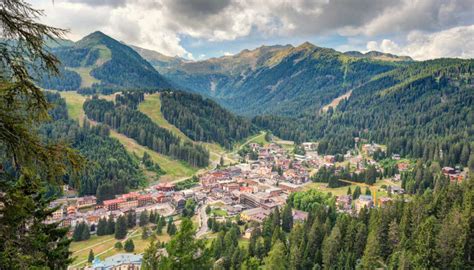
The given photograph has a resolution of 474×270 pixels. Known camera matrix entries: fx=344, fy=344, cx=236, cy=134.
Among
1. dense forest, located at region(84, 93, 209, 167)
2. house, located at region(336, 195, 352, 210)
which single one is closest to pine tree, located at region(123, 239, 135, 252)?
house, located at region(336, 195, 352, 210)

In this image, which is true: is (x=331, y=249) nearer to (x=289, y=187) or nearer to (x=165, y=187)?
(x=289, y=187)

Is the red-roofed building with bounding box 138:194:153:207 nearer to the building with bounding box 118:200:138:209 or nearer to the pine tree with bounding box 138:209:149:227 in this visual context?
the building with bounding box 118:200:138:209

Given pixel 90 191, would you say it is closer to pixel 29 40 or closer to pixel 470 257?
pixel 470 257

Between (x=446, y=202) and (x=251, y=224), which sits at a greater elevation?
(x=446, y=202)

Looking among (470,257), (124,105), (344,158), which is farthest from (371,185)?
(124,105)

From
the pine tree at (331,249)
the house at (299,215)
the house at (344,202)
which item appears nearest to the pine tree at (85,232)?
the house at (299,215)
